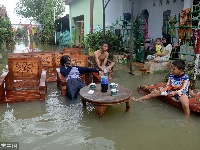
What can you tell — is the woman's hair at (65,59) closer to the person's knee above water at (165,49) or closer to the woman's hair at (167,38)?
the person's knee above water at (165,49)

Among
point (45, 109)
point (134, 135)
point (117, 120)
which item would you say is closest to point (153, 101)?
point (117, 120)

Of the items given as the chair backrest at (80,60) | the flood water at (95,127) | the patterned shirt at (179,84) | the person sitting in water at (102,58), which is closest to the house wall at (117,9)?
the person sitting in water at (102,58)

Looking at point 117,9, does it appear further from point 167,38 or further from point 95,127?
point 95,127

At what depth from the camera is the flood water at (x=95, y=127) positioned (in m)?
3.85

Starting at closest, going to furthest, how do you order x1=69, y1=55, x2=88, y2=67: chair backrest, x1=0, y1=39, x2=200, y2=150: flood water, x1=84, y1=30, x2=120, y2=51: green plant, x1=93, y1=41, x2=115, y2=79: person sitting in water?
x1=0, y1=39, x2=200, y2=150: flood water
x1=69, y1=55, x2=88, y2=67: chair backrest
x1=93, y1=41, x2=115, y2=79: person sitting in water
x1=84, y1=30, x2=120, y2=51: green plant

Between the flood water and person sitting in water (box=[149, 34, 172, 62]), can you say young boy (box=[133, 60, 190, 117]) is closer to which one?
the flood water

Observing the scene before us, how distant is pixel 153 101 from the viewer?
600cm

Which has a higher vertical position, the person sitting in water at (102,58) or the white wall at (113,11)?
the white wall at (113,11)

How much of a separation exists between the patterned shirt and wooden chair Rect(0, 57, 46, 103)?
2.96 m

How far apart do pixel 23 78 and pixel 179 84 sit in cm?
382

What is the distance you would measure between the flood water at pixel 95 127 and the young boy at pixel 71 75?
272 mm

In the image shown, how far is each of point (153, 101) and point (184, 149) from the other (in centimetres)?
236

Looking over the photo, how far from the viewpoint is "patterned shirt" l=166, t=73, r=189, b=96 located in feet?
15.9

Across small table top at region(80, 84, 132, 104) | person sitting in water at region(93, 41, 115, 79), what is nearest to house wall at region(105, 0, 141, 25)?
person sitting in water at region(93, 41, 115, 79)
